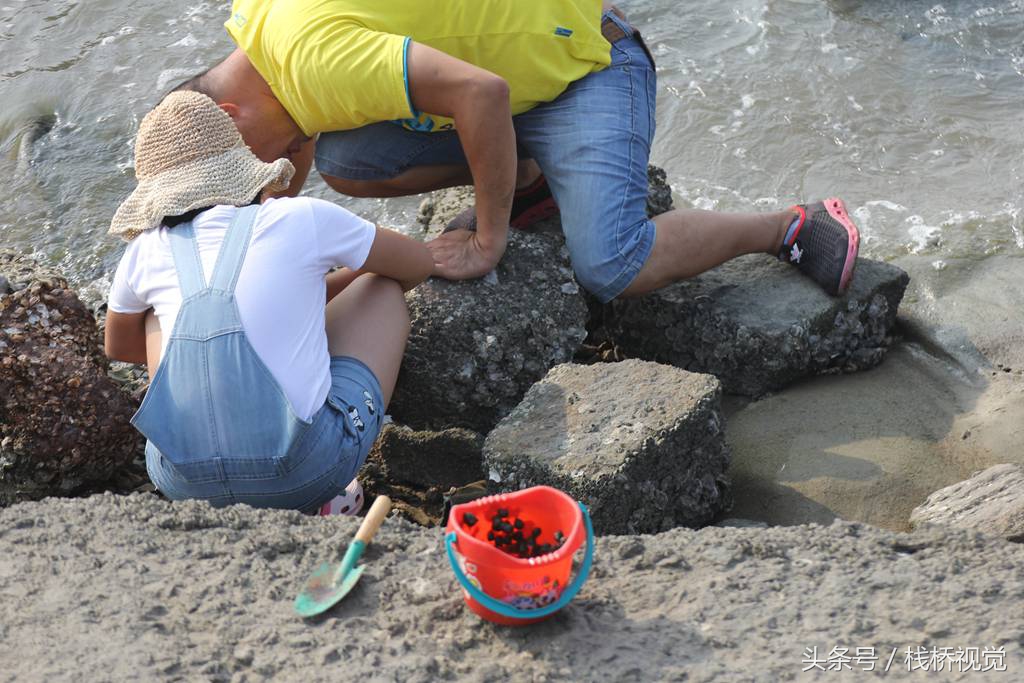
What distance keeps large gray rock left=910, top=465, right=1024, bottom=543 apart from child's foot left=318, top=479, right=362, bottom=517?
132 cm

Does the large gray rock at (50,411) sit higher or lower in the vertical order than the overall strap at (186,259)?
lower

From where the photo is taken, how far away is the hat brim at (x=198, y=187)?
2.60 m

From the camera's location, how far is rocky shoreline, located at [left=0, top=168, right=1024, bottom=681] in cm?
194

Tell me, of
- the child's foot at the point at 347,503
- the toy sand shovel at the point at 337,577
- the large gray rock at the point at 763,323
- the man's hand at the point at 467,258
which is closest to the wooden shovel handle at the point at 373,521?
the toy sand shovel at the point at 337,577

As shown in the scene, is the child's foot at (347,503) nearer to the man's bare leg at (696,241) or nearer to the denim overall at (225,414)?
the denim overall at (225,414)

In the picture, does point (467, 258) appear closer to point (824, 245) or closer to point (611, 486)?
point (611, 486)

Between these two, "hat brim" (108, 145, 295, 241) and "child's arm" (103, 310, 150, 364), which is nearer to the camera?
"hat brim" (108, 145, 295, 241)

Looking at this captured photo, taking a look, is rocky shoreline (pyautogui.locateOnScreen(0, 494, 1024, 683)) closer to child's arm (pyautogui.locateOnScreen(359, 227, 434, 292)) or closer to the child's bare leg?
the child's bare leg

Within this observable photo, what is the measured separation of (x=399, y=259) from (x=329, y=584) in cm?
101

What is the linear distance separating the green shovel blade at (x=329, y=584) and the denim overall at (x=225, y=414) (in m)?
0.38

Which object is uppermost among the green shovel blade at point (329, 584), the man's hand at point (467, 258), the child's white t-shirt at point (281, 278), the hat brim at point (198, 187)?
the hat brim at point (198, 187)

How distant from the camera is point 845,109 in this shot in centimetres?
496

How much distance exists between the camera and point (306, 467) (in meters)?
2.48
